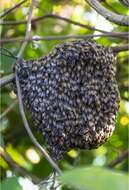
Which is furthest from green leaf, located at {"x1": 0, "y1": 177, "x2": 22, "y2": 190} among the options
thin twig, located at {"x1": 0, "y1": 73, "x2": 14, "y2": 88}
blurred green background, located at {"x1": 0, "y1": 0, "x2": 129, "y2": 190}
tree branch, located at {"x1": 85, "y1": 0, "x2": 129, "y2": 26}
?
blurred green background, located at {"x1": 0, "y1": 0, "x2": 129, "y2": 190}

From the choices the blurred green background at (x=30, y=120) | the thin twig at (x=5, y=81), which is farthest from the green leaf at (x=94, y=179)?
the blurred green background at (x=30, y=120)

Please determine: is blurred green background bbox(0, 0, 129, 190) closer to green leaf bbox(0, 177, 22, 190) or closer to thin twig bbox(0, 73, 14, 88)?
thin twig bbox(0, 73, 14, 88)

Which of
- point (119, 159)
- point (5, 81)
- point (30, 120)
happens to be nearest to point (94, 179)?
point (5, 81)

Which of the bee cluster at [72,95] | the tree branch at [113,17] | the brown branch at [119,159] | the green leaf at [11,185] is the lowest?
the green leaf at [11,185]

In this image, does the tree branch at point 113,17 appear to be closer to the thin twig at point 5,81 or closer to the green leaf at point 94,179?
the thin twig at point 5,81

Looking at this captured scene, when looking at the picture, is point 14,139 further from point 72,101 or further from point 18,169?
point 72,101

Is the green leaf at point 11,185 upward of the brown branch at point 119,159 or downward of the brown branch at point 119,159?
downward

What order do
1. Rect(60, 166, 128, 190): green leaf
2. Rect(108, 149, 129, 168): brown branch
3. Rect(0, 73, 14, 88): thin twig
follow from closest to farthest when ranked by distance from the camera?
Rect(60, 166, 128, 190): green leaf → Rect(0, 73, 14, 88): thin twig → Rect(108, 149, 129, 168): brown branch
